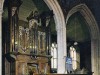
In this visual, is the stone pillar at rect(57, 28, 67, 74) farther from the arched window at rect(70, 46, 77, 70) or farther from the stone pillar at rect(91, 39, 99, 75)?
the arched window at rect(70, 46, 77, 70)

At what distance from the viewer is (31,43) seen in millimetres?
14414

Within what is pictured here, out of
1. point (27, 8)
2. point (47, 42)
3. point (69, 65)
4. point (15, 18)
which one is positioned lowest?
point (69, 65)

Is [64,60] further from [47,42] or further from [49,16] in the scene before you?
[49,16]

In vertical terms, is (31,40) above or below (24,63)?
above

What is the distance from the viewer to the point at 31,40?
14.5 meters

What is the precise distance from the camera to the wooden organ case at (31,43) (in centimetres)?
1316

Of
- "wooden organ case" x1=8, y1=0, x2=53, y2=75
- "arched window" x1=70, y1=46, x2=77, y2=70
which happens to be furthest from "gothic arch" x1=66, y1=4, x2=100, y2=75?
"wooden organ case" x1=8, y1=0, x2=53, y2=75

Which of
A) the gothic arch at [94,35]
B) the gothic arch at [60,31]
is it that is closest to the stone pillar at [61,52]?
the gothic arch at [60,31]

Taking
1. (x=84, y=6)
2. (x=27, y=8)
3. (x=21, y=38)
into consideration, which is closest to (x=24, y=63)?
(x=21, y=38)

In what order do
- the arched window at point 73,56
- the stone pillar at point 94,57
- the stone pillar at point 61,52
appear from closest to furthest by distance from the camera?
the stone pillar at point 61,52, the stone pillar at point 94,57, the arched window at point 73,56

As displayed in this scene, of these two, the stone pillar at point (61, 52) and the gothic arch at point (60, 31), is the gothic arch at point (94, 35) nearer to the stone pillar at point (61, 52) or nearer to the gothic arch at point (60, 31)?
the gothic arch at point (60, 31)

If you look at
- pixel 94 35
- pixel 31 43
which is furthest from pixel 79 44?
pixel 31 43

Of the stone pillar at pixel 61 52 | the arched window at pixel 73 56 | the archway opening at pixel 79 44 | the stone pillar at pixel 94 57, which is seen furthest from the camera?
the arched window at pixel 73 56

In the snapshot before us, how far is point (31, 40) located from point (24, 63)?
4.34ft
